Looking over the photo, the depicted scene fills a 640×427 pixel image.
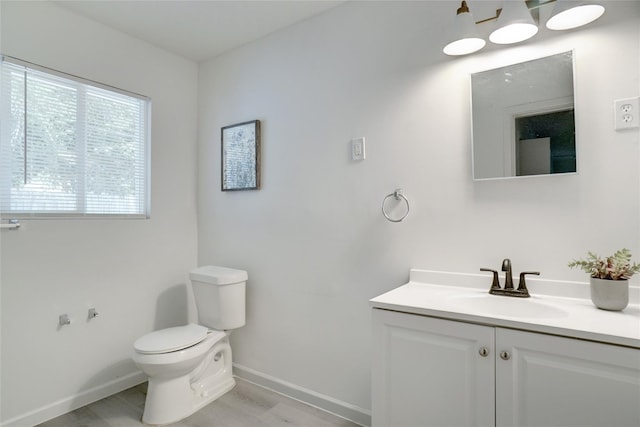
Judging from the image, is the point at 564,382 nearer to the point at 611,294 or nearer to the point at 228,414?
the point at 611,294

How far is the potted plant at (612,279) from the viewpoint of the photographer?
1.17 metres

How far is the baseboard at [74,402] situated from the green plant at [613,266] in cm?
271

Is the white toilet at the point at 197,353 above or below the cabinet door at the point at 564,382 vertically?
below

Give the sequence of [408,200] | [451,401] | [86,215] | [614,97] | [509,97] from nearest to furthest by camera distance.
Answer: [451,401]
[614,97]
[509,97]
[408,200]
[86,215]

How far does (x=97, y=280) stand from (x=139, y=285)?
0.28 meters

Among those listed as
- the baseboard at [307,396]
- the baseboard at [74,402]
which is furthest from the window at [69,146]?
the baseboard at [307,396]

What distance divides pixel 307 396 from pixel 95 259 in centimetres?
162

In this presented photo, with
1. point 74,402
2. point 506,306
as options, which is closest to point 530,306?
point 506,306

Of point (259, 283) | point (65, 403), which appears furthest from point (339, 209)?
point (65, 403)

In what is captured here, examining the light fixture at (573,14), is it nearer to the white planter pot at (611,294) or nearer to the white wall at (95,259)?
the white planter pot at (611,294)

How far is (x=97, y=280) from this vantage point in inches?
86.8

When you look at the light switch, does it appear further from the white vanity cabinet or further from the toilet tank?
the toilet tank

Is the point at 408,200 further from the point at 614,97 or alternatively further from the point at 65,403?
the point at 65,403

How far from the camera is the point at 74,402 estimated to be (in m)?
2.06
